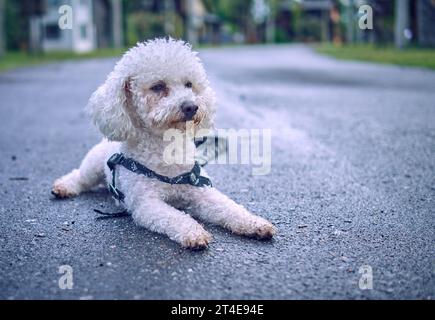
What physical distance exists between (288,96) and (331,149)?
5.08m

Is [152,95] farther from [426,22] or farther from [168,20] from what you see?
[168,20]

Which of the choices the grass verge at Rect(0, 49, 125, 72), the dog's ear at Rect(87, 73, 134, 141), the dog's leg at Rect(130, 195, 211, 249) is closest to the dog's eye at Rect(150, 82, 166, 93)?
the dog's ear at Rect(87, 73, 134, 141)

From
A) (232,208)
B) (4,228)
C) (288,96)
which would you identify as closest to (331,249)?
(232,208)

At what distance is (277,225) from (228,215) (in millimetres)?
344

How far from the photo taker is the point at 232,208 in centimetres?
356

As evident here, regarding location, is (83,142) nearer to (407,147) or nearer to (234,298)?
(407,147)

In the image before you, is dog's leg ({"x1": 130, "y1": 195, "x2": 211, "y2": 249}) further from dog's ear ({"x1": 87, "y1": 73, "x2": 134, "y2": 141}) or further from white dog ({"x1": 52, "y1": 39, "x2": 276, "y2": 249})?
dog's ear ({"x1": 87, "y1": 73, "x2": 134, "y2": 141})

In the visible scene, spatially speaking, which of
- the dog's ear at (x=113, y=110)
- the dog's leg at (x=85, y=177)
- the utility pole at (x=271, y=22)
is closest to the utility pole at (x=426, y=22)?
the dog's leg at (x=85, y=177)

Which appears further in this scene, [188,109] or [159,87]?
[159,87]

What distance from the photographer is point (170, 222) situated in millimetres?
3336

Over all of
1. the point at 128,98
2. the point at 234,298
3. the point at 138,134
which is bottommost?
the point at 234,298

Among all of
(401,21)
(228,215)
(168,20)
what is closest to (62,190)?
(228,215)

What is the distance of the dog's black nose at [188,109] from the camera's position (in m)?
3.58

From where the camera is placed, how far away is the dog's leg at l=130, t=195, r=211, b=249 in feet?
10.4
